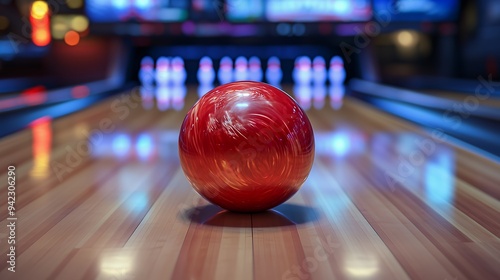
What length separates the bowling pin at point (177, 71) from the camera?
8.32 m

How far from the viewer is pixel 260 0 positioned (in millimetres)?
7539

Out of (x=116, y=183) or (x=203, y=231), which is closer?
(x=203, y=231)

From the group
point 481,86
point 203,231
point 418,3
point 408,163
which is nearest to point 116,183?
point 203,231

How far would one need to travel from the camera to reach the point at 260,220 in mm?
1949

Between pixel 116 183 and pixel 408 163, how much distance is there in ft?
4.14

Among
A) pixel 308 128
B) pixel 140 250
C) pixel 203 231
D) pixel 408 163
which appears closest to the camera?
pixel 140 250

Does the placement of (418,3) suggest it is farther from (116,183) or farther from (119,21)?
(116,183)

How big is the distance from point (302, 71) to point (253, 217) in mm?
6426

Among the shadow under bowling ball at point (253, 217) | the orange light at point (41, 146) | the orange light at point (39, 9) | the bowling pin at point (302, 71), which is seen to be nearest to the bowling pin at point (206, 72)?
the bowling pin at point (302, 71)

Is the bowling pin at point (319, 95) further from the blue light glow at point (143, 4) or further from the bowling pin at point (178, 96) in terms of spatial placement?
the blue light glow at point (143, 4)

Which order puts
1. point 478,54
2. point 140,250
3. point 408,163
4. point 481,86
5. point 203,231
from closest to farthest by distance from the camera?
point 140,250 → point 203,231 → point 408,163 → point 481,86 → point 478,54

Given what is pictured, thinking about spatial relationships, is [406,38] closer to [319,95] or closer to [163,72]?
[319,95]

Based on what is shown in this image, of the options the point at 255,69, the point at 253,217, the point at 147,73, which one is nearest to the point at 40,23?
the point at 147,73

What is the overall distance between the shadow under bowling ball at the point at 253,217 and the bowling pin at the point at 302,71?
6.23 meters
